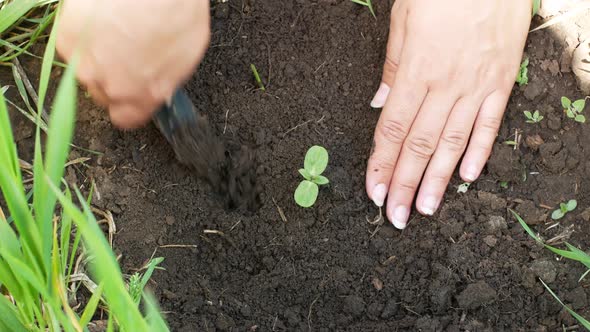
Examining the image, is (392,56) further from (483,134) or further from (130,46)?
(130,46)

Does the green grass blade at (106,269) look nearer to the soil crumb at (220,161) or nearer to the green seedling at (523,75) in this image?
the soil crumb at (220,161)

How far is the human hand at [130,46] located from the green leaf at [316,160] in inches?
16.8

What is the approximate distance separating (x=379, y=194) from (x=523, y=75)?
472mm

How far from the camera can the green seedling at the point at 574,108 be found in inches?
71.8

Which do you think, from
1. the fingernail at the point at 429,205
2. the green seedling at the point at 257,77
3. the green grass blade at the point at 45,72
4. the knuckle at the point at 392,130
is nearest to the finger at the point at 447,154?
the fingernail at the point at 429,205

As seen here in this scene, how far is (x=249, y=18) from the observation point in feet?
6.42

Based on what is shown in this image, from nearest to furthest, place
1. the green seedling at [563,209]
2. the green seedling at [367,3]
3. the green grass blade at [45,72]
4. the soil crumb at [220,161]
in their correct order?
1. the green grass blade at [45,72]
2. the soil crumb at [220,161]
3. the green seedling at [563,209]
4. the green seedling at [367,3]

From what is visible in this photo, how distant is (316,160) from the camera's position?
1730 millimetres

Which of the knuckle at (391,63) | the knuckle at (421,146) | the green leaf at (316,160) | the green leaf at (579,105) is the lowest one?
the knuckle at (421,146)

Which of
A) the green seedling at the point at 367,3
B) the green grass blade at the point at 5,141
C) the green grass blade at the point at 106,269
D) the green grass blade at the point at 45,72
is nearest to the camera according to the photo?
the green grass blade at the point at 106,269

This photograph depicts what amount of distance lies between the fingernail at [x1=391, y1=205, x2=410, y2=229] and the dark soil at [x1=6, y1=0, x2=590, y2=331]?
2 centimetres

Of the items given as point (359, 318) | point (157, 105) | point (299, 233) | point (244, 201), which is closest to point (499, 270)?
point (359, 318)

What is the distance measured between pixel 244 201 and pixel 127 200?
272mm

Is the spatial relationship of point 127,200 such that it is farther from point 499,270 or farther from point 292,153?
point 499,270
